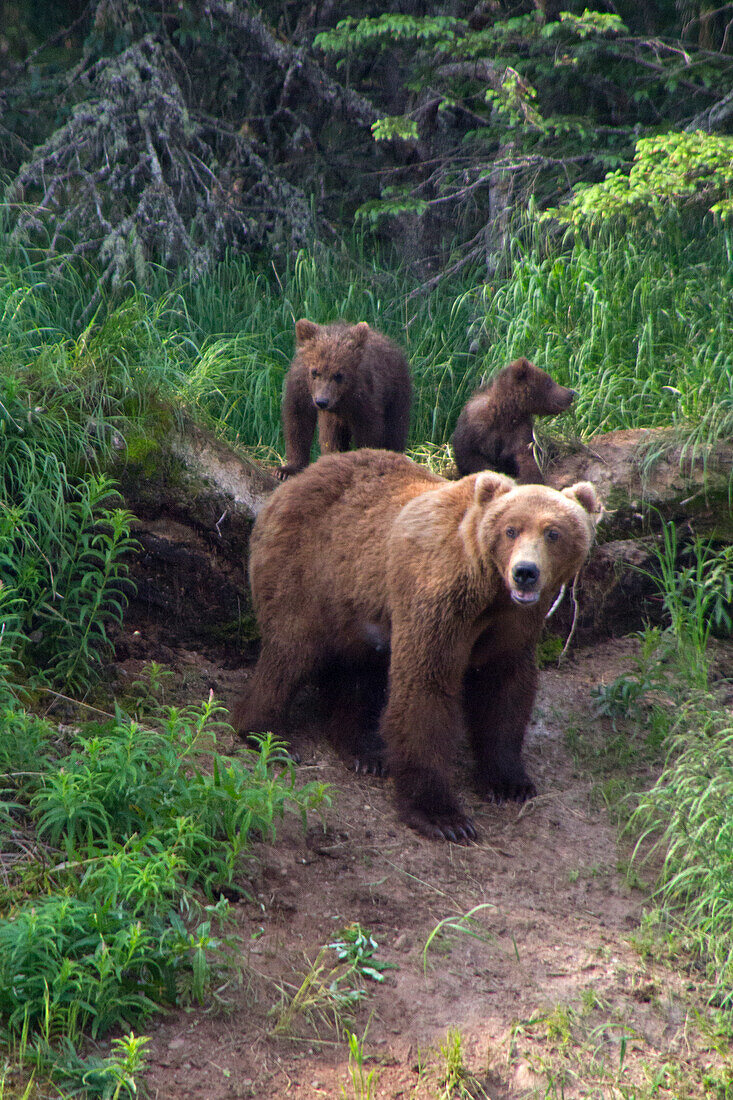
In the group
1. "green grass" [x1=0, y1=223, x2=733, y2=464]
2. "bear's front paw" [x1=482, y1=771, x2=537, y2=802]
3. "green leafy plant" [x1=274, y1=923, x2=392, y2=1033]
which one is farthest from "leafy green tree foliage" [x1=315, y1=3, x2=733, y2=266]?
"green leafy plant" [x1=274, y1=923, x2=392, y2=1033]

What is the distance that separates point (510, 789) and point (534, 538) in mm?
1215

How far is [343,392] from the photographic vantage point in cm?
557

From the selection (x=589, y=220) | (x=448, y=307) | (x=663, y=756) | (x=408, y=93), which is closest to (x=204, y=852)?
(x=663, y=756)

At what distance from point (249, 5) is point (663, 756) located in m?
6.25

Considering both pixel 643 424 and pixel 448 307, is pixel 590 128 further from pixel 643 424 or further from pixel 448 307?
pixel 643 424

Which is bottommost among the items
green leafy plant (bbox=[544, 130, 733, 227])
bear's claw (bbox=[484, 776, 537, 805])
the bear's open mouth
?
bear's claw (bbox=[484, 776, 537, 805])

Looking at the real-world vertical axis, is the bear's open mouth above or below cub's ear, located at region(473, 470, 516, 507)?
below

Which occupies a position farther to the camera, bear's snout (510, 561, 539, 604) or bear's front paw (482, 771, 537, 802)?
bear's front paw (482, 771, 537, 802)

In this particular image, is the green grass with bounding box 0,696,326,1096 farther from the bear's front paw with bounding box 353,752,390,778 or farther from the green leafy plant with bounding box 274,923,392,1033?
the bear's front paw with bounding box 353,752,390,778

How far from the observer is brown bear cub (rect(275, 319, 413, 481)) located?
220 inches

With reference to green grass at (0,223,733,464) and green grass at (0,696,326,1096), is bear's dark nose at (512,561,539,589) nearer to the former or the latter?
green grass at (0,696,326,1096)

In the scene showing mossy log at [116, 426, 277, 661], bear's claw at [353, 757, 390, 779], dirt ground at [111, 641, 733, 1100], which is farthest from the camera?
mossy log at [116, 426, 277, 661]

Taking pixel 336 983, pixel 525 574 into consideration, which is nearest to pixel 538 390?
pixel 525 574

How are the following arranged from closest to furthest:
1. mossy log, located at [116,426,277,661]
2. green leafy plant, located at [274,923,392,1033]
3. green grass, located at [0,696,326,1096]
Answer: green grass, located at [0,696,326,1096], green leafy plant, located at [274,923,392,1033], mossy log, located at [116,426,277,661]
